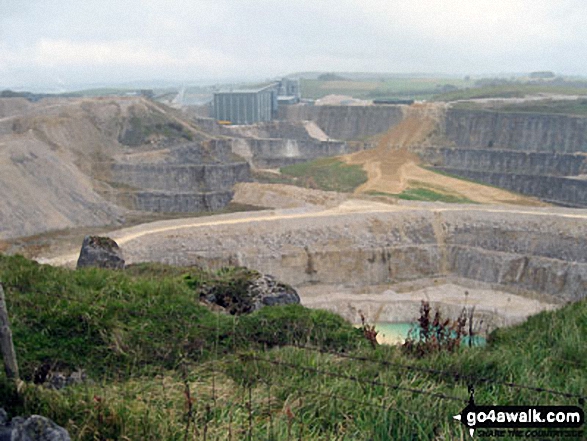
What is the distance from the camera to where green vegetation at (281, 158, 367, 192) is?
56.4 metres

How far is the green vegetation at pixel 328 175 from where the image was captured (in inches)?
2222

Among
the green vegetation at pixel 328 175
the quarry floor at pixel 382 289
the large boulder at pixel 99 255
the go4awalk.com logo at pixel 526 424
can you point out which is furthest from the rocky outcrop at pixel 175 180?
the go4awalk.com logo at pixel 526 424

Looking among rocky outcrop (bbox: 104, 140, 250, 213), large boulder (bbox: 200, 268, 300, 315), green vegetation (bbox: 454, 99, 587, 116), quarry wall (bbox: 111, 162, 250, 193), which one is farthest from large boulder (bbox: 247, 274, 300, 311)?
green vegetation (bbox: 454, 99, 587, 116)

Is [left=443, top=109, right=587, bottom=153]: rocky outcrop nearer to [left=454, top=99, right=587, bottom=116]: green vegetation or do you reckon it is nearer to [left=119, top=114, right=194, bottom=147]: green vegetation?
[left=454, top=99, right=587, bottom=116]: green vegetation

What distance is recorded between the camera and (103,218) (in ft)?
144

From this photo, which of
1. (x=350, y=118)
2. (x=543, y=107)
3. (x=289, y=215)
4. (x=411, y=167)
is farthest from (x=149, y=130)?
(x=543, y=107)

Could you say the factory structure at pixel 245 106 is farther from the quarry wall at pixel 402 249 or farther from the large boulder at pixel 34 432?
the large boulder at pixel 34 432

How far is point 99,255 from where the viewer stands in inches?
935

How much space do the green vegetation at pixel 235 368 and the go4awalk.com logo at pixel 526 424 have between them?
0.24 metres

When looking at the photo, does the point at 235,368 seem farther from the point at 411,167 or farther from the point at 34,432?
the point at 411,167

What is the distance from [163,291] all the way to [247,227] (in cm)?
2385

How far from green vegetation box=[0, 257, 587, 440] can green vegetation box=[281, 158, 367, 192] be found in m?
43.0

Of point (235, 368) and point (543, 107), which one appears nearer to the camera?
point (235, 368)

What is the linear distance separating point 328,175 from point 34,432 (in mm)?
55475
